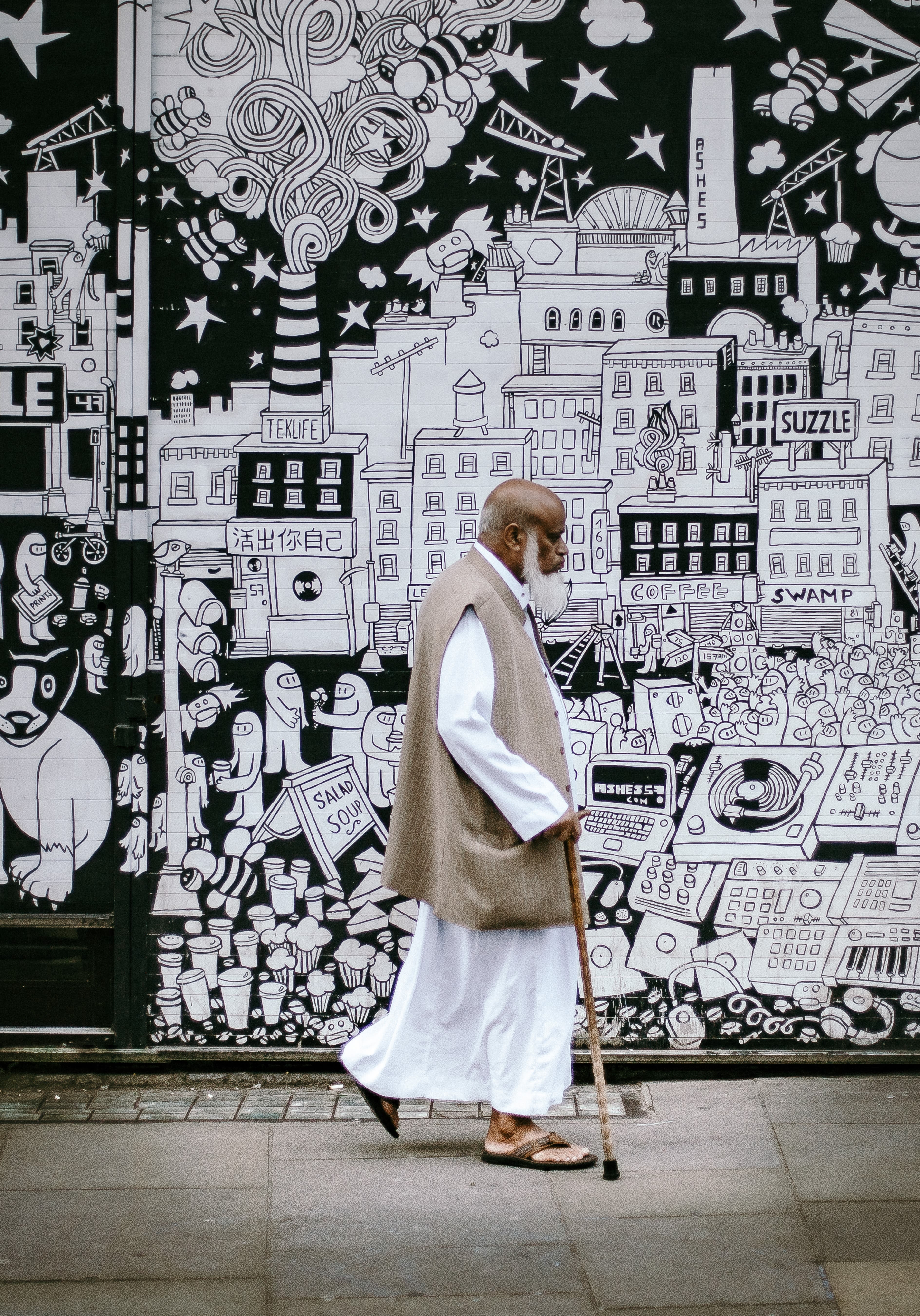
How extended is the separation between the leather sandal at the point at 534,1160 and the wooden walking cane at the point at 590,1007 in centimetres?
8

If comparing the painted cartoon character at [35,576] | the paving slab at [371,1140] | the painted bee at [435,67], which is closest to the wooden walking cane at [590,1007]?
the paving slab at [371,1140]

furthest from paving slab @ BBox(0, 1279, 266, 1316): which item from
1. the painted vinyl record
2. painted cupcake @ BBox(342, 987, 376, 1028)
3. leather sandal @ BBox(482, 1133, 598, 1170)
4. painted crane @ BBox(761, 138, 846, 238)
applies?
painted crane @ BBox(761, 138, 846, 238)

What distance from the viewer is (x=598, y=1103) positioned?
4617 mm

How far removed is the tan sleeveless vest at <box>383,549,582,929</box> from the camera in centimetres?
431

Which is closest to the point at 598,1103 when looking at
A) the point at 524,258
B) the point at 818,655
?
the point at 818,655

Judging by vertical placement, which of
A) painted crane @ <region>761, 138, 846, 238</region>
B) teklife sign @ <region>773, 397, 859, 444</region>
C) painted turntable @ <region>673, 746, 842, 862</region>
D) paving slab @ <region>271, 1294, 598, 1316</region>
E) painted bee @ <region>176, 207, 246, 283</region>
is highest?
painted crane @ <region>761, 138, 846, 238</region>

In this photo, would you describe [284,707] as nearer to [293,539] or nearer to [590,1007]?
[293,539]

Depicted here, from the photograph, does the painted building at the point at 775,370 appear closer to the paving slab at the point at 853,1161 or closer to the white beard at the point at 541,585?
the white beard at the point at 541,585

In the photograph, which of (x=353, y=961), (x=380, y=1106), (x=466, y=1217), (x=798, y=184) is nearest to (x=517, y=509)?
(x=798, y=184)

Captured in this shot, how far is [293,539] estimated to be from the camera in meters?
5.09

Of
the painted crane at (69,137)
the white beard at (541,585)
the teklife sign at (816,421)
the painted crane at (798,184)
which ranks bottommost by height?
the white beard at (541,585)

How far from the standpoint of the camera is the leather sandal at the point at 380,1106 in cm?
446

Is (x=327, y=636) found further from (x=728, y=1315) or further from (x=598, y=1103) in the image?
(x=728, y=1315)

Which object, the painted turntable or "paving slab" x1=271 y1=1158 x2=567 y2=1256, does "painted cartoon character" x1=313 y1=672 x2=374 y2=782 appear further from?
"paving slab" x1=271 y1=1158 x2=567 y2=1256
